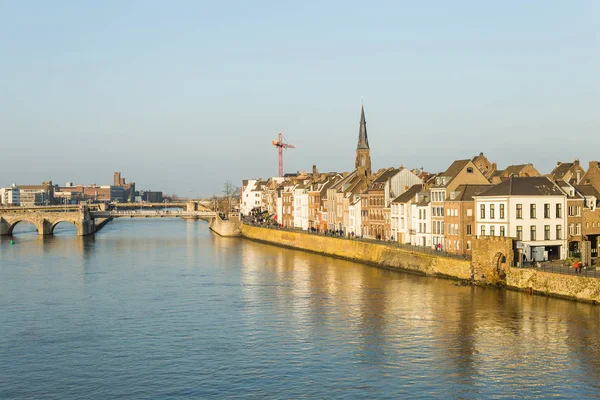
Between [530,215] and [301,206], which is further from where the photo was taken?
[301,206]

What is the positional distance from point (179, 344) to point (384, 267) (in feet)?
122

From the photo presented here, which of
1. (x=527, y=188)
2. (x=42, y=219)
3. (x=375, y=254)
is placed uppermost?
(x=527, y=188)

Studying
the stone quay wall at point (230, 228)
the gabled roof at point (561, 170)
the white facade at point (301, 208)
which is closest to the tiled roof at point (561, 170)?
the gabled roof at point (561, 170)

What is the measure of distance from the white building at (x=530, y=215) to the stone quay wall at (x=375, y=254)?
4.53m

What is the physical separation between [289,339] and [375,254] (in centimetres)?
3762

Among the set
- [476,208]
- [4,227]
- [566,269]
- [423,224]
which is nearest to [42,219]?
[4,227]

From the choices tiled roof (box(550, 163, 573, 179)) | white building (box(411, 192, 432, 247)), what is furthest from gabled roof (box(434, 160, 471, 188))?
tiled roof (box(550, 163, 573, 179))

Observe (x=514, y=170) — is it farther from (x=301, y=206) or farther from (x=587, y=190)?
(x=301, y=206)

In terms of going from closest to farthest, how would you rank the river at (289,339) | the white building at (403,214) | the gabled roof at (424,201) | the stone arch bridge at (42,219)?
1. the river at (289,339)
2. the gabled roof at (424,201)
3. the white building at (403,214)
4. the stone arch bridge at (42,219)

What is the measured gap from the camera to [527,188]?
62.5 m

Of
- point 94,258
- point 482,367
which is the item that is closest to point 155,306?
point 482,367

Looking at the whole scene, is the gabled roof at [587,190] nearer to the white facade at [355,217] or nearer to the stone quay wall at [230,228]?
the white facade at [355,217]

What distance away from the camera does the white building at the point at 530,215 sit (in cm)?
6172

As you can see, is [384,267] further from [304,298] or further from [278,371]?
[278,371]
